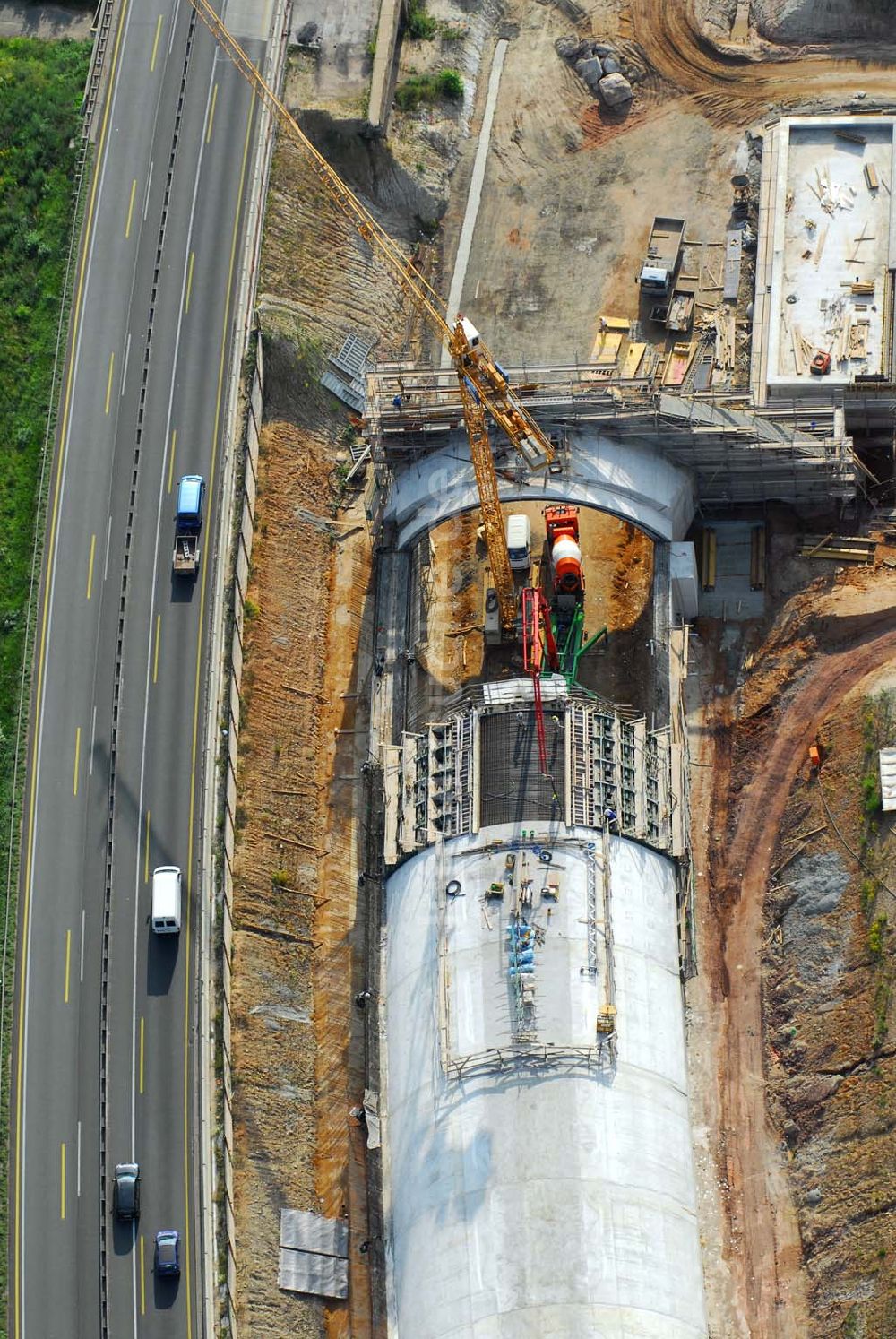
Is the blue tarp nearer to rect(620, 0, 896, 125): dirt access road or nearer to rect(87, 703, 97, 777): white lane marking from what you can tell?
rect(87, 703, 97, 777): white lane marking

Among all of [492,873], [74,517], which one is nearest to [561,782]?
[492,873]

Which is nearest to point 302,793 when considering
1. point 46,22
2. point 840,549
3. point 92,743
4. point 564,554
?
point 92,743

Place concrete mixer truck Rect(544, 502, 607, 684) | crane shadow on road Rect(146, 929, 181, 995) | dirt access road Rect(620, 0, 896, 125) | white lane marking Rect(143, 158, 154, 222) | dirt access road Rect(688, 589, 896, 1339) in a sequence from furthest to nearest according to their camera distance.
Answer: dirt access road Rect(620, 0, 896, 125), white lane marking Rect(143, 158, 154, 222), concrete mixer truck Rect(544, 502, 607, 684), crane shadow on road Rect(146, 929, 181, 995), dirt access road Rect(688, 589, 896, 1339)

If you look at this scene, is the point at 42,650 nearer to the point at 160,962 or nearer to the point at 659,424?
the point at 160,962

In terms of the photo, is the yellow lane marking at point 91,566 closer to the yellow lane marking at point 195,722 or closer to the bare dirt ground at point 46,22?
the yellow lane marking at point 195,722

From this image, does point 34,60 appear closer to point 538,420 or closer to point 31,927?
point 538,420

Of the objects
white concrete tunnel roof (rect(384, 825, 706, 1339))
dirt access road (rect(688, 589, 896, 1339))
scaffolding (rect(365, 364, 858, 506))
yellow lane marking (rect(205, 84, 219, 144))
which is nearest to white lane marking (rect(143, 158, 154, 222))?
yellow lane marking (rect(205, 84, 219, 144))

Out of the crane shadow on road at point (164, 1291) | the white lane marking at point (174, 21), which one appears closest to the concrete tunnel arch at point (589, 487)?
the white lane marking at point (174, 21)
